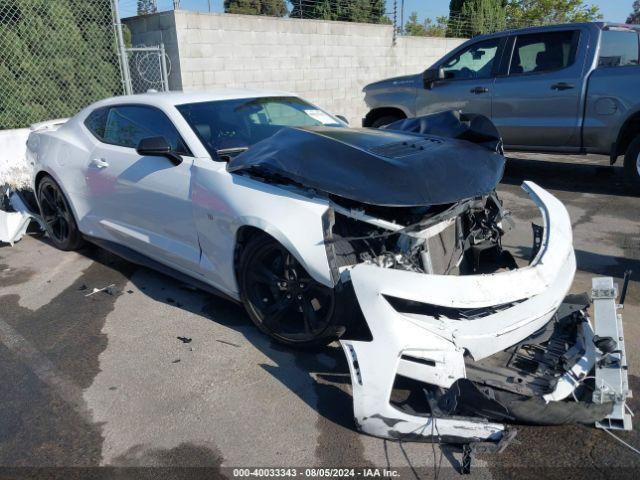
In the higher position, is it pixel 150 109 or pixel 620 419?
pixel 150 109

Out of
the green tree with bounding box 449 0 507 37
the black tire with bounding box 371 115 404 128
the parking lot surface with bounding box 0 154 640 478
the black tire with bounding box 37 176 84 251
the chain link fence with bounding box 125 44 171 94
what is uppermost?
the green tree with bounding box 449 0 507 37

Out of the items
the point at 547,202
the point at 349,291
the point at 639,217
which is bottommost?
the point at 639,217

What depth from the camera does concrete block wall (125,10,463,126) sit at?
963 centimetres

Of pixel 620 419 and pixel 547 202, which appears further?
pixel 547 202

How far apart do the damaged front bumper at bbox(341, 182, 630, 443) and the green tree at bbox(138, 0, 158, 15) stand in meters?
8.74

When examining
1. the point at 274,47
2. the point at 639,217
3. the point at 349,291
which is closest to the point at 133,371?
the point at 349,291

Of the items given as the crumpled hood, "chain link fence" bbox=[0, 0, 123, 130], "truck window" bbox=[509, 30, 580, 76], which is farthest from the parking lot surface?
"chain link fence" bbox=[0, 0, 123, 130]

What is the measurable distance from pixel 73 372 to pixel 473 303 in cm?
242

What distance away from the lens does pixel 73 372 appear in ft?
11.3

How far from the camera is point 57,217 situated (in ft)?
18.7

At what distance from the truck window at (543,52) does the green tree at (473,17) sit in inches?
487

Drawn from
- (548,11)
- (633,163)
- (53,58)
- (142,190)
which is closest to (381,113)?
(633,163)

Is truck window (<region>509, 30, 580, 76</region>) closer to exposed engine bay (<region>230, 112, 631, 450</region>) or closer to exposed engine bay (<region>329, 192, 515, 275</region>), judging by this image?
exposed engine bay (<region>230, 112, 631, 450</region>)

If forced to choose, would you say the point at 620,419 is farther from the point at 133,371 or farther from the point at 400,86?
the point at 400,86
